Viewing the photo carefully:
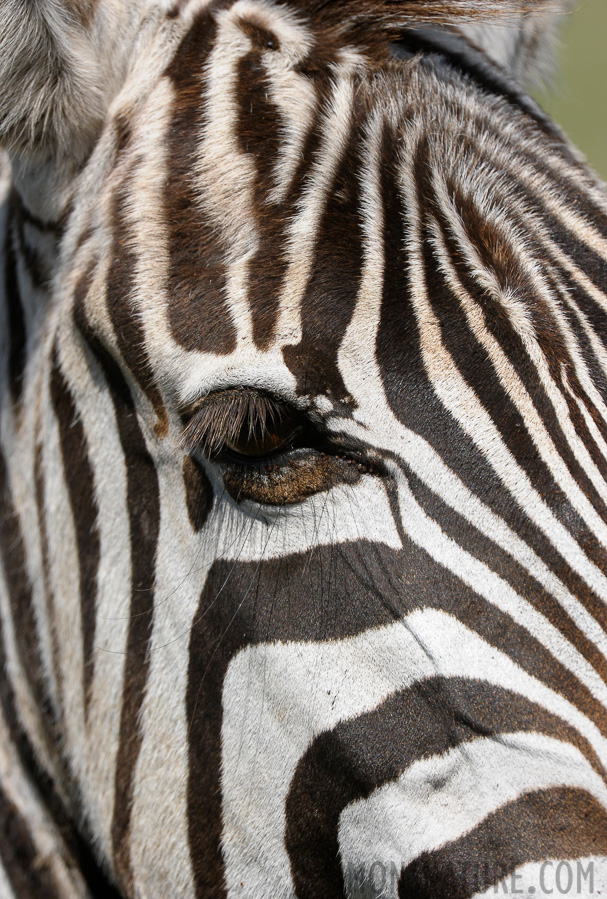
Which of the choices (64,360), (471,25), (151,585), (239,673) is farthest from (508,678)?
(471,25)

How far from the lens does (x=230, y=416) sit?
1.59 metres

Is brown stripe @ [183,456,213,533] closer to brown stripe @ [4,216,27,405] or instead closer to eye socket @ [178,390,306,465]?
eye socket @ [178,390,306,465]

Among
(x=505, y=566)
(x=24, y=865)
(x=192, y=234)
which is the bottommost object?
(x=24, y=865)

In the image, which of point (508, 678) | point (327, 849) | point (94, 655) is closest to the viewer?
point (508, 678)

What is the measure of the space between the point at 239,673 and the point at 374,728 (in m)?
0.32

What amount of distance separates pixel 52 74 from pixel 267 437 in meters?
1.04

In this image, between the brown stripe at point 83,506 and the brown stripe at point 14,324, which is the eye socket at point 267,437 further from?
the brown stripe at point 14,324

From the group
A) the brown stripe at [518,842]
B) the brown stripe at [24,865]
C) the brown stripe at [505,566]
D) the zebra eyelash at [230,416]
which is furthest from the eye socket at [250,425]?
the brown stripe at [24,865]

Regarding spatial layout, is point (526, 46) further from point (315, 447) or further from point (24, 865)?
point (24, 865)

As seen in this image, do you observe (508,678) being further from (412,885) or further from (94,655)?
(94,655)

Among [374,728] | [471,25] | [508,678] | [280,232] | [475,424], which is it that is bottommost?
[374,728]

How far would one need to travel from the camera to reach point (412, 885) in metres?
1.43

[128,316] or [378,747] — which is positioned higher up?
[128,316]

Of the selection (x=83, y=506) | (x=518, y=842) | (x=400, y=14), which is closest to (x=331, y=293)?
(x=400, y=14)
